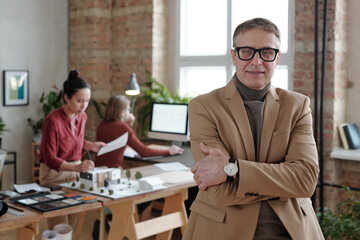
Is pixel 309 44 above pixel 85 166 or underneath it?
above

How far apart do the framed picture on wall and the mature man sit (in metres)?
4.69

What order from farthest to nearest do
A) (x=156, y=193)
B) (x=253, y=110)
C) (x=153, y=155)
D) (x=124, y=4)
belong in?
(x=124, y=4), (x=153, y=155), (x=156, y=193), (x=253, y=110)

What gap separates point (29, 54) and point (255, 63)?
5.09 metres

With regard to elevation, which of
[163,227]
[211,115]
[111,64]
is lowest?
[163,227]

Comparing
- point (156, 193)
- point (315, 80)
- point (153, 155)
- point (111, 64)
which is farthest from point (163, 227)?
point (111, 64)

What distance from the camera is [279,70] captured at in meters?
5.34

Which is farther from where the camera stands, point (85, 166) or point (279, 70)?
point (279, 70)

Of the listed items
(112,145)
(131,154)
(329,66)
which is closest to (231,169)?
(112,145)

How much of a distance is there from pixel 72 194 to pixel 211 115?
1.78 metres

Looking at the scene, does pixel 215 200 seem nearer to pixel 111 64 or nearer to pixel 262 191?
pixel 262 191

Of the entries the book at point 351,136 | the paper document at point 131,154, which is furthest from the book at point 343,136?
the paper document at point 131,154

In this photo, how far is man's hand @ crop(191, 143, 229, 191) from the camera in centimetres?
183

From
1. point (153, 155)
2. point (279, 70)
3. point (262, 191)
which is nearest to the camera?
point (262, 191)

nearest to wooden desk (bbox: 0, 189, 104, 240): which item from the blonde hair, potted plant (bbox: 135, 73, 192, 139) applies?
the blonde hair
